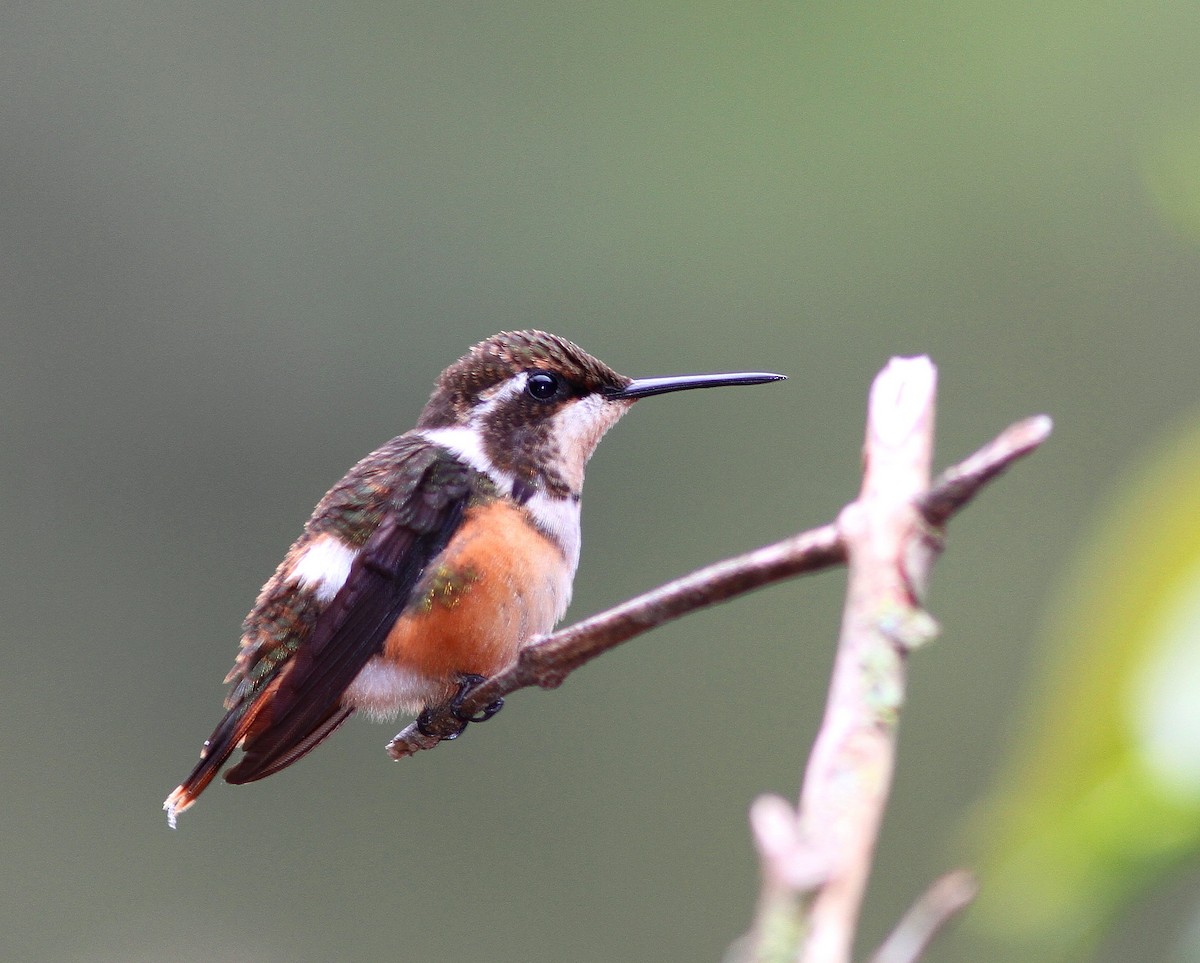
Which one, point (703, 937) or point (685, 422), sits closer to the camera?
point (703, 937)

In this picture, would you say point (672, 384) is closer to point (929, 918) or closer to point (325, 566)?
point (325, 566)

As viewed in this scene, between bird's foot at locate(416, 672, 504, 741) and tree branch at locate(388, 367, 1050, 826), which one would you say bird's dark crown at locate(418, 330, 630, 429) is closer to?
bird's foot at locate(416, 672, 504, 741)

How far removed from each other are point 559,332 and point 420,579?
658 cm

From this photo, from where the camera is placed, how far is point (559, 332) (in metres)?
8.97

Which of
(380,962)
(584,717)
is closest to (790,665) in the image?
(584,717)

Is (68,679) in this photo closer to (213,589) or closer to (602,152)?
(213,589)

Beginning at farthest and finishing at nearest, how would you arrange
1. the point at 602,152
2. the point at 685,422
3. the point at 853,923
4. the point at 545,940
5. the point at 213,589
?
the point at 602,152 → the point at 685,422 → the point at 213,589 → the point at 545,940 → the point at 853,923

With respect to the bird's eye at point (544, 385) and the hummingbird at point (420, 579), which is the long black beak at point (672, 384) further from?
the bird's eye at point (544, 385)

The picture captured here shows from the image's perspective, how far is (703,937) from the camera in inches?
325

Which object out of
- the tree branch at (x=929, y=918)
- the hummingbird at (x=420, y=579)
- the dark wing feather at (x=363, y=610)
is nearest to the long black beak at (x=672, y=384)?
the hummingbird at (x=420, y=579)

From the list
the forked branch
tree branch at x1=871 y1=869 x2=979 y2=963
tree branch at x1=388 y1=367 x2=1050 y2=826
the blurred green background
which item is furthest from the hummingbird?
the blurred green background

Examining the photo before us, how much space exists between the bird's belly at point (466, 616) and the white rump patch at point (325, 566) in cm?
13

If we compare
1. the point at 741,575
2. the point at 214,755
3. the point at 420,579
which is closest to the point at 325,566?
the point at 420,579

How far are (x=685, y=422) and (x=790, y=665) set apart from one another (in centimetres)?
191
